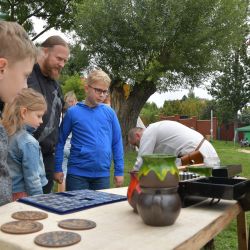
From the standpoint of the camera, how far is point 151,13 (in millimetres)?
13016

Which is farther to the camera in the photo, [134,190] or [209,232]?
[134,190]

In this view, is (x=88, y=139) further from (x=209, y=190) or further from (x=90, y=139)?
(x=209, y=190)

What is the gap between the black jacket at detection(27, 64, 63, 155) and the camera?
3.20m

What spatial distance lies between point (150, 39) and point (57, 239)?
477 inches

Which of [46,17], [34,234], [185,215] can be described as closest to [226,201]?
[185,215]

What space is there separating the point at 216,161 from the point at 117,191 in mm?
1160

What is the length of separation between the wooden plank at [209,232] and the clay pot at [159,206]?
0.37 ft

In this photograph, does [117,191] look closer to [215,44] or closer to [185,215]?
[185,215]

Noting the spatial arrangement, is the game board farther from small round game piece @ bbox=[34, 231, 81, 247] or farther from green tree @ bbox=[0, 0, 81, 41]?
green tree @ bbox=[0, 0, 81, 41]

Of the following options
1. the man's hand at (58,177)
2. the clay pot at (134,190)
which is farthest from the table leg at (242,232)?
the man's hand at (58,177)

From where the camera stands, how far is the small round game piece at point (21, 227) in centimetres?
142

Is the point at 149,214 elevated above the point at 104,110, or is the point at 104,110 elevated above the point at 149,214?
the point at 104,110

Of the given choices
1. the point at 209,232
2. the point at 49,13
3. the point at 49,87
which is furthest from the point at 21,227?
the point at 49,13

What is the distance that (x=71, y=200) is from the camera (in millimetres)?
1920
